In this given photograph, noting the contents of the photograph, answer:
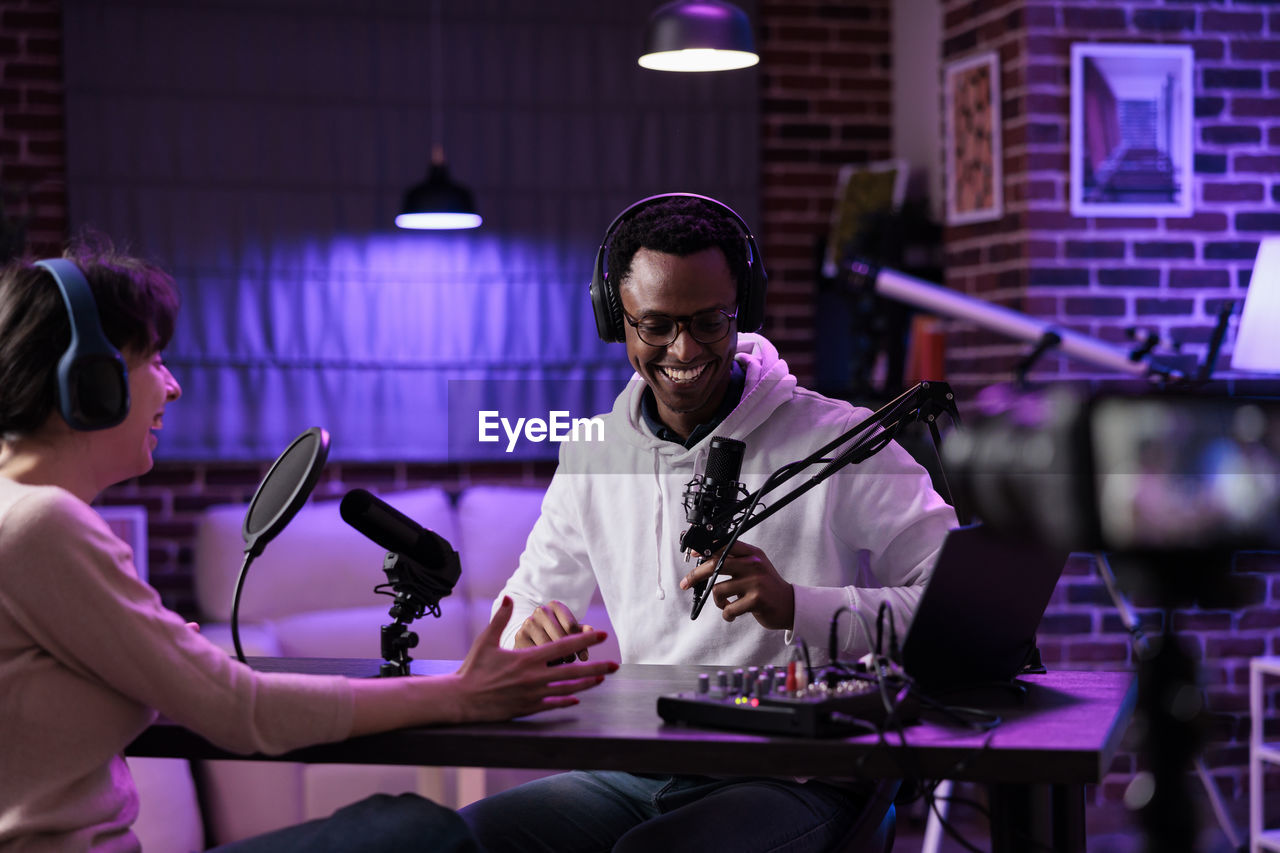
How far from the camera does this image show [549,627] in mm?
1631

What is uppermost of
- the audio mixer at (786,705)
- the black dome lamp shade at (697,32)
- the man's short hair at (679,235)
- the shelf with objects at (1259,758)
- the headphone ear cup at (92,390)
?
the black dome lamp shade at (697,32)

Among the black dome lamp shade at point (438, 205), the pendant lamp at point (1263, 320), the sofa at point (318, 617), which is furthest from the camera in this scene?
the black dome lamp shade at point (438, 205)

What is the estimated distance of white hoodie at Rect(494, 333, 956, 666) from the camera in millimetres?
1832

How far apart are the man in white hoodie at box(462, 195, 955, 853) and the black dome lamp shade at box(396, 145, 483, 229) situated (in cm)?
213

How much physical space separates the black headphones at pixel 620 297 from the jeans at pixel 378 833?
819 mm

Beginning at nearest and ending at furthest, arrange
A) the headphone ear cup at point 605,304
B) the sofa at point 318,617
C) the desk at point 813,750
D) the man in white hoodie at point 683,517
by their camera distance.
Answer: the desk at point 813,750 → the man in white hoodie at point 683,517 → the headphone ear cup at point 605,304 → the sofa at point 318,617

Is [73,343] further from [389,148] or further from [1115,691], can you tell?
[389,148]

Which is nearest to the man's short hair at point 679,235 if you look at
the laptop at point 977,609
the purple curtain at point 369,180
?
the laptop at point 977,609

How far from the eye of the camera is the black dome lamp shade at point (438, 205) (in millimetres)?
4047

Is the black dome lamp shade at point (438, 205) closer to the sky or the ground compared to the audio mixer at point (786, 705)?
closer to the sky

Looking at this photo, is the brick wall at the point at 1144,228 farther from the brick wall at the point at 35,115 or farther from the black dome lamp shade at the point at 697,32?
the brick wall at the point at 35,115

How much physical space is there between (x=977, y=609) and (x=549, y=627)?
53cm

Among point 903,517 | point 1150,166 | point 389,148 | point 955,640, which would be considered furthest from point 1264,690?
point 389,148

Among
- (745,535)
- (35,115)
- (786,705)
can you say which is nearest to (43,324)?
(786,705)
